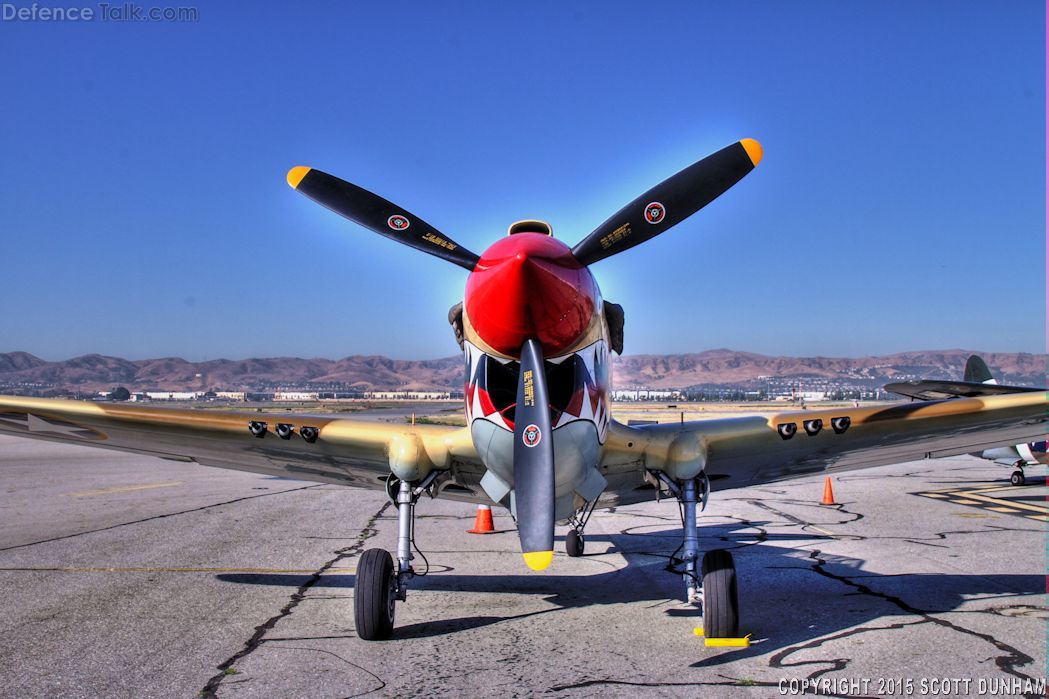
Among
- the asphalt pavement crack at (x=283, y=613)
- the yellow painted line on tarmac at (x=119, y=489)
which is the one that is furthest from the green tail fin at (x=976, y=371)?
the yellow painted line on tarmac at (x=119, y=489)

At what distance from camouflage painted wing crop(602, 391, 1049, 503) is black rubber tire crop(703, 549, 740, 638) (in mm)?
1104

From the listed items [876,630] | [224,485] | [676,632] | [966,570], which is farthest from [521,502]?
[224,485]

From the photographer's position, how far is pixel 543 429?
568cm

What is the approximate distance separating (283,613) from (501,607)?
212cm

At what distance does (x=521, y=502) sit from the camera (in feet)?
18.8

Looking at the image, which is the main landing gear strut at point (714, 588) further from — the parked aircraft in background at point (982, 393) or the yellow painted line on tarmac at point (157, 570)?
the parked aircraft in background at point (982, 393)

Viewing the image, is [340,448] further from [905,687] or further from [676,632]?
[905,687]

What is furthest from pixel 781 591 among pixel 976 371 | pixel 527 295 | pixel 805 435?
pixel 976 371

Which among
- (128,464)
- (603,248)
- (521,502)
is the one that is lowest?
(128,464)

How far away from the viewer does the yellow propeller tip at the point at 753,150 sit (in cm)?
633

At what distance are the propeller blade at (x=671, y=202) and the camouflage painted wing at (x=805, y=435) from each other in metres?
1.88

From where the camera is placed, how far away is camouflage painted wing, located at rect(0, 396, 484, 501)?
23.2 feet

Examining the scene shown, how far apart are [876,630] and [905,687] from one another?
4.83ft

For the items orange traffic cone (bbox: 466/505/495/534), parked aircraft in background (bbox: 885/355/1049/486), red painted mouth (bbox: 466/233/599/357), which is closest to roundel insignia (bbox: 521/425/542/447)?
red painted mouth (bbox: 466/233/599/357)
